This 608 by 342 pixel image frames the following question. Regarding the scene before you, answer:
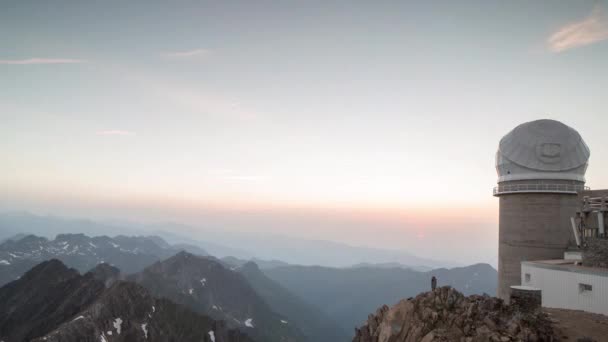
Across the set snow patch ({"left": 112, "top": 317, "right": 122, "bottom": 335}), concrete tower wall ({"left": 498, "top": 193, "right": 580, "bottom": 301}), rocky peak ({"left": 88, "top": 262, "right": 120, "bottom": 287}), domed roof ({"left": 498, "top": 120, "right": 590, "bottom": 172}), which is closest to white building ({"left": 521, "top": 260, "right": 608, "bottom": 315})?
concrete tower wall ({"left": 498, "top": 193, "right": 580, "bottom": 301})

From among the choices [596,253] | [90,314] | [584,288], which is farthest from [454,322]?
[90,314]

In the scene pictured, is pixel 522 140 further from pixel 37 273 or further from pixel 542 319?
pixel 37 273

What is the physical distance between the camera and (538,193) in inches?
1833

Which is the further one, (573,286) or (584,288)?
(573,286)

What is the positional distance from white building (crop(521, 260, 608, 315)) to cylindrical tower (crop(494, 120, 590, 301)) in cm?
1063

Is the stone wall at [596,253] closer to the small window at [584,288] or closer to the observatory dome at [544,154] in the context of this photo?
the small window at [584,288]

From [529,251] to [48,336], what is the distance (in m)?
95.9

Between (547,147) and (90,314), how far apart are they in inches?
4240

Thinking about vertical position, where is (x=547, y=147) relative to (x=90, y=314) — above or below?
above

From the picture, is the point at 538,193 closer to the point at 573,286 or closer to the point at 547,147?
the point at 547,147

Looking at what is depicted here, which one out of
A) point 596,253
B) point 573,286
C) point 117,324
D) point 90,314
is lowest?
point 117,324

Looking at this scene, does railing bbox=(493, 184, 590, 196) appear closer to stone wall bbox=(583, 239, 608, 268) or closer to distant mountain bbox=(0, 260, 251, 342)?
stone wall bbox=(583, 239, 608, 268)

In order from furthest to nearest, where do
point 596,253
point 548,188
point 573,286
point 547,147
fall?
1. point 547,147
2. point 548,188
3. point 596,253
4. point 573,286

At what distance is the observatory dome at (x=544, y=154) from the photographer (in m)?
47.0
